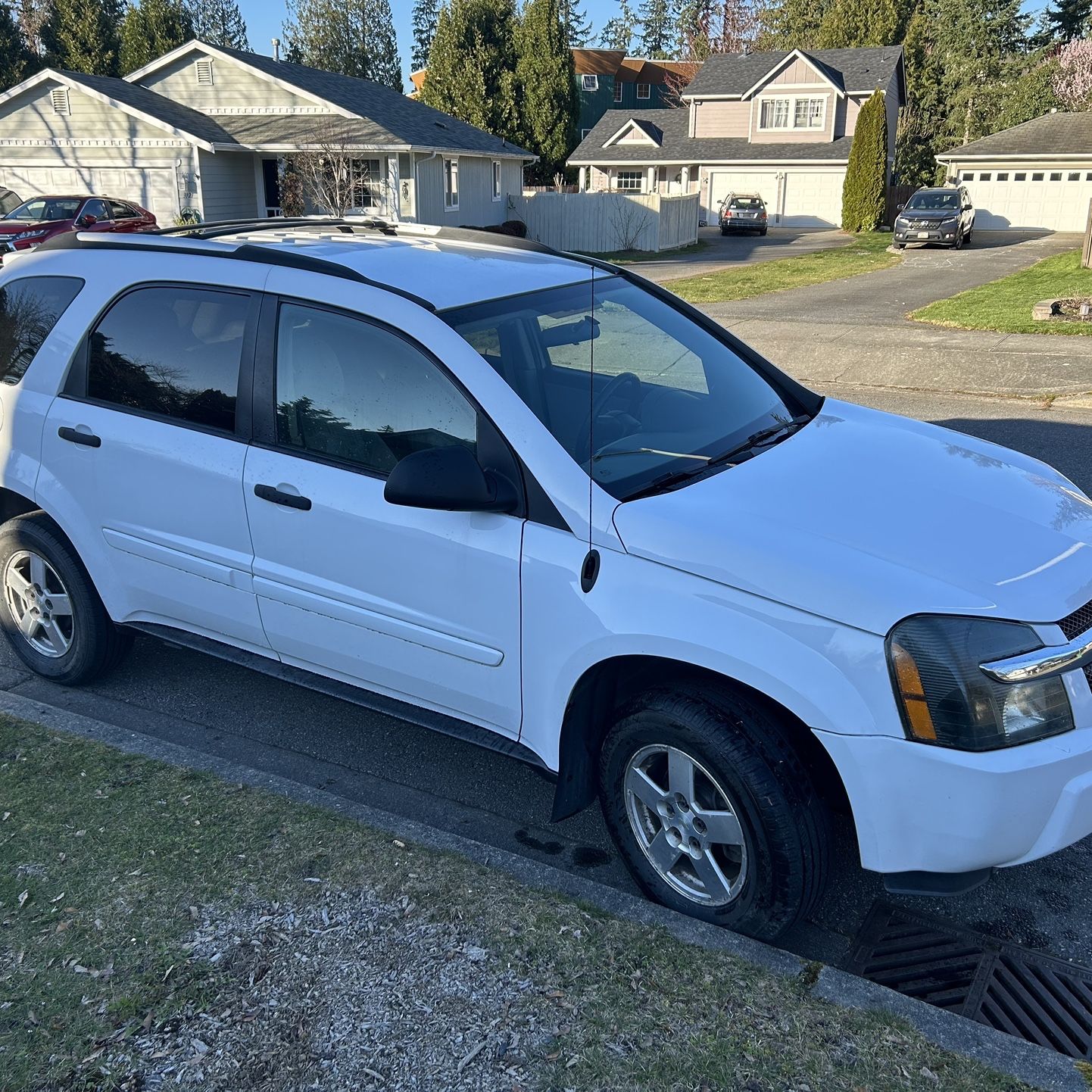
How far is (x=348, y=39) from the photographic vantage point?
213ft

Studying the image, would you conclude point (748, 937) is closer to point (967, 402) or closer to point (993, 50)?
point (967, 402)

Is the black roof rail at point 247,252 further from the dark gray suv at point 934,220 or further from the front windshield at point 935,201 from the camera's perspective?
the front windshield at point 935,201

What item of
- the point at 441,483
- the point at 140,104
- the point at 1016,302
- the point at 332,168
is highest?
the point at 140,104

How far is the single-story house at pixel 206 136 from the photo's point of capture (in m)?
29.6

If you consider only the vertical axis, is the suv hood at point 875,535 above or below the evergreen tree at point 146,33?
below

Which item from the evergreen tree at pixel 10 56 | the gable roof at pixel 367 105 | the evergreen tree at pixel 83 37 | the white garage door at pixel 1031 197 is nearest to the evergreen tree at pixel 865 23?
the white garage door at pixel 1031 197

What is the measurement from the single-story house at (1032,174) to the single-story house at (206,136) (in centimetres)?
2219

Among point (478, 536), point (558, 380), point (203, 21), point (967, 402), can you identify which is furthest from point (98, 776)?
point (203, 21)

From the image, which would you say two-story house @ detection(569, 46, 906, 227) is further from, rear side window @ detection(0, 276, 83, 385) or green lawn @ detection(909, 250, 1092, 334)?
rear side window @ detection(0, 276, 83, 385)

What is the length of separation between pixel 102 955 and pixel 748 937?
1.79 metres

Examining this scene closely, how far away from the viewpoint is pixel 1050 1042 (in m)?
2.79

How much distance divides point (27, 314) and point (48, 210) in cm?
2225

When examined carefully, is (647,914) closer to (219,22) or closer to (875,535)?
(875,535)

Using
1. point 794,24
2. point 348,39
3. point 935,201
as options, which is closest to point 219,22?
point 348,39
